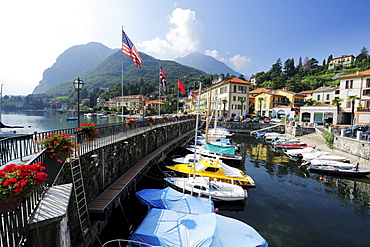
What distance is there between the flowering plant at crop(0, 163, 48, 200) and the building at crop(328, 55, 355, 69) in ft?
529

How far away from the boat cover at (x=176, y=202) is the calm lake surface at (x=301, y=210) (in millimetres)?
1695

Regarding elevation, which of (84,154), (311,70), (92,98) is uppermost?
(311,70)

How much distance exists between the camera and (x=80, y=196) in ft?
28.7

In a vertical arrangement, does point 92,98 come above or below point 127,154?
above

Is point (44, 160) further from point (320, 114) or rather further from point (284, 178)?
point (320, 114)

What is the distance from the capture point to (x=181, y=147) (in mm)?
33438

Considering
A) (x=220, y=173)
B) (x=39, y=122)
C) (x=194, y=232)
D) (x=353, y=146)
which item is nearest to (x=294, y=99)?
(x=353, y=146)

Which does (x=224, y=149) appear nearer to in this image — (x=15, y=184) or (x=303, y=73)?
(x=15, y=184)

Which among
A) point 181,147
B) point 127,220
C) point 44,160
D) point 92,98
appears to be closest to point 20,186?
point 44,160

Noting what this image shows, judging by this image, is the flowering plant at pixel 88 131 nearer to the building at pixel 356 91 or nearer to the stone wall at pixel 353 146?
the stone wall at pixel 353 146

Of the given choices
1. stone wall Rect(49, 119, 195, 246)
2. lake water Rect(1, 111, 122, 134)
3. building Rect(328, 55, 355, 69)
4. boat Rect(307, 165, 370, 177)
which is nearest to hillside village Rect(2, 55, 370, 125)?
stone wall Rect(49, 119, 195, 246)

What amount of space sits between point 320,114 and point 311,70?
338 feet

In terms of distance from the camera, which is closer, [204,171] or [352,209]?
[352,209]

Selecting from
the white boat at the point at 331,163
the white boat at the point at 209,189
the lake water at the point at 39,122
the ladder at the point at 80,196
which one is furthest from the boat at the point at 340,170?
the lake water at the point at 39,122
